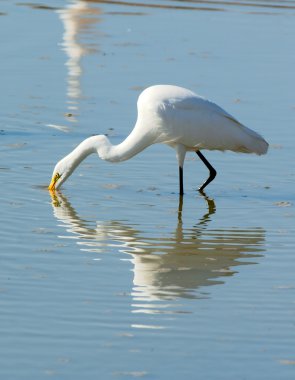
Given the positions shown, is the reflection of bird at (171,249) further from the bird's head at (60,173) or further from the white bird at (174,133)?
the white bird at (174,133)

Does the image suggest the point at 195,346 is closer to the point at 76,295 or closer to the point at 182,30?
the point at 76,295

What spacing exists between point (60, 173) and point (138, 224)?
1.32 metres

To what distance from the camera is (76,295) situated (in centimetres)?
757

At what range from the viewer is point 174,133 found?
1108 centimetres

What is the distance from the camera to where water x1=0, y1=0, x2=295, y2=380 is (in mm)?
6621

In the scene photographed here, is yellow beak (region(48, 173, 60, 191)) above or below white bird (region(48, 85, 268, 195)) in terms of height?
below

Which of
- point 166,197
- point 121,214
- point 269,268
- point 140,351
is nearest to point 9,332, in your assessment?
point 140,351

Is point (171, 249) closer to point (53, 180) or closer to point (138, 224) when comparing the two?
point (138, 224)

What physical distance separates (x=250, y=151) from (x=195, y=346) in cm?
488

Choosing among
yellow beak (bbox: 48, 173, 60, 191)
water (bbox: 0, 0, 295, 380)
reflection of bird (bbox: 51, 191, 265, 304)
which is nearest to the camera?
water (bbox: 0, 0, 295, 380)

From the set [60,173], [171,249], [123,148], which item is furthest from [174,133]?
[171,249]

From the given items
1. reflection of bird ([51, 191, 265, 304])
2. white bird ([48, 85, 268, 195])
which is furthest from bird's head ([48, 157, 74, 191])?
reflection of bird ([51, 191, 265, 304])

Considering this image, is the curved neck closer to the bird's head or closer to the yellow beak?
the bird's head

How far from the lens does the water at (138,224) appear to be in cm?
662
